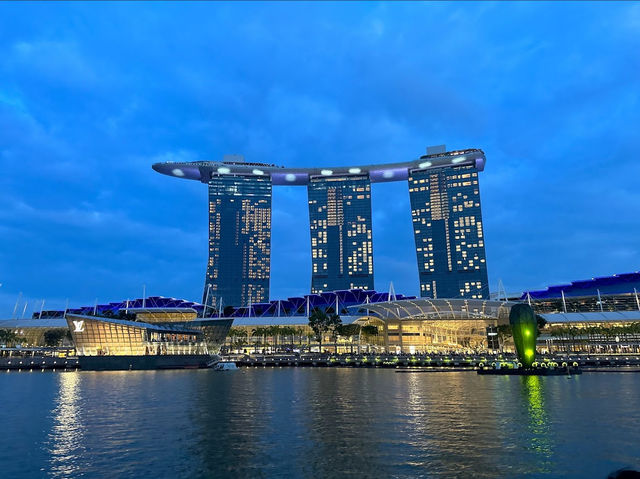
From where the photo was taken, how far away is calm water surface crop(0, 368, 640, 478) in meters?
22.8

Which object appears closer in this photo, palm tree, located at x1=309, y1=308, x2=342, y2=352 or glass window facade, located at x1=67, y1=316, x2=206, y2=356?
glass window facade, located at x1=67, y1=316, x2=206, y2=356

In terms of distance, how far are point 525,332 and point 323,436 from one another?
69332 millimetres

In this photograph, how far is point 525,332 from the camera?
88.6 m

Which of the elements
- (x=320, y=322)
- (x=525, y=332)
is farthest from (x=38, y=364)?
(x=525, y=332)

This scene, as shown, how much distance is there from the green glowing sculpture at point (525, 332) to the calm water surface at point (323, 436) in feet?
121

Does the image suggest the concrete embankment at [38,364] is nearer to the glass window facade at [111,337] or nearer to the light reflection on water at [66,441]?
the glass window facade at [111,337]

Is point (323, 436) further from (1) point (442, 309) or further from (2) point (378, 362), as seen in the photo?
(1) point (442, 309)

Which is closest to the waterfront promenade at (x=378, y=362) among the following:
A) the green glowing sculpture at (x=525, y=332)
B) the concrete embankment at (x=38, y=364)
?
the concrete embankment at (x=38, y=364)

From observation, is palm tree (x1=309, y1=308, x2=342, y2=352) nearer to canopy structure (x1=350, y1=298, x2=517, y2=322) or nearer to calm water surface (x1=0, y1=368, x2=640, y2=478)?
canopy structure (x1=350, y1=298, x2=517, y2=322)

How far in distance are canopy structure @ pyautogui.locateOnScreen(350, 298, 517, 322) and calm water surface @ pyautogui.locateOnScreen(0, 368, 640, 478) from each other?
125722 mm

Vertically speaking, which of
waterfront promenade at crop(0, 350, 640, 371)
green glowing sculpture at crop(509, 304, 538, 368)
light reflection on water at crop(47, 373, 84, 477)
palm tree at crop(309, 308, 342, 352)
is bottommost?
light reflection on water at crop(47, 373, 84, 477)

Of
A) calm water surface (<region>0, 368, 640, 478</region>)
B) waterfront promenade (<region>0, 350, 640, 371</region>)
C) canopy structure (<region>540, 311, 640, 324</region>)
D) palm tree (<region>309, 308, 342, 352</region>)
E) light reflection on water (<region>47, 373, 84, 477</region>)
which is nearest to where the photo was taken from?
calm water surface (<region>0, 368, 640, 478</region>)

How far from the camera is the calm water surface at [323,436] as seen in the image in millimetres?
22812

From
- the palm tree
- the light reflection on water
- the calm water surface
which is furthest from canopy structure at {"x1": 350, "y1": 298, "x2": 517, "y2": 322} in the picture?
the light reflection on water
